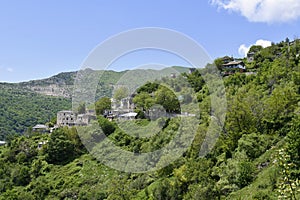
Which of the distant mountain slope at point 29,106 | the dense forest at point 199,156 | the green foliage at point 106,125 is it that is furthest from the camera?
the distant mountain slope at point 29,106

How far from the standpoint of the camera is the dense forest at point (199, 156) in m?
14.5

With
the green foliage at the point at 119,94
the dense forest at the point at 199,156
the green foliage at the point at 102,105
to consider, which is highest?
the green foliage at the point at 119,94

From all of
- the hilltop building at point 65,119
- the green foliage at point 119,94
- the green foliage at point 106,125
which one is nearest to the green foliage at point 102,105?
the green foliage at point 119,94

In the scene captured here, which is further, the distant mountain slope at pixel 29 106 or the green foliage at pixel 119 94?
the distant mountain slope at pixel 29 106

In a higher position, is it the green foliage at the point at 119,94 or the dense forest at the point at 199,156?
the green foliage at the point at 119,94

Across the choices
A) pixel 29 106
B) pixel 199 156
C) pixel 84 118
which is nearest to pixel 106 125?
pixel 84 118

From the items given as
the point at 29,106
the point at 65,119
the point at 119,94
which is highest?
the point at 29,106

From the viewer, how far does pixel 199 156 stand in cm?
2006

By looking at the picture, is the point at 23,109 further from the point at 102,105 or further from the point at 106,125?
the point at 106,125

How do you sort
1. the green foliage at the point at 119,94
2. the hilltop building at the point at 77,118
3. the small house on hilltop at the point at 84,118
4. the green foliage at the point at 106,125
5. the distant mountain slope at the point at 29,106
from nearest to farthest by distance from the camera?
1. the green foliage at the point at 106,125
2. the green foliage at the point at 119,94
3. the small house on hilltop at the point at 84,118
4. the hilltop building at the point at 77,118
5. the distant mountain slope at the point at 29,106

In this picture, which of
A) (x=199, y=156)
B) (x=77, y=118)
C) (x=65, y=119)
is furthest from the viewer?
(x=65, y=119)

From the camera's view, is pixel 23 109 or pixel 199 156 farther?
pixel 23 109

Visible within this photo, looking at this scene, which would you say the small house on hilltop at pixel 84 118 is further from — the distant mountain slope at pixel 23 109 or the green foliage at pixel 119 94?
the distant mountain slope at pixel 23 109

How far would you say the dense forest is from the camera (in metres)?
14.5
